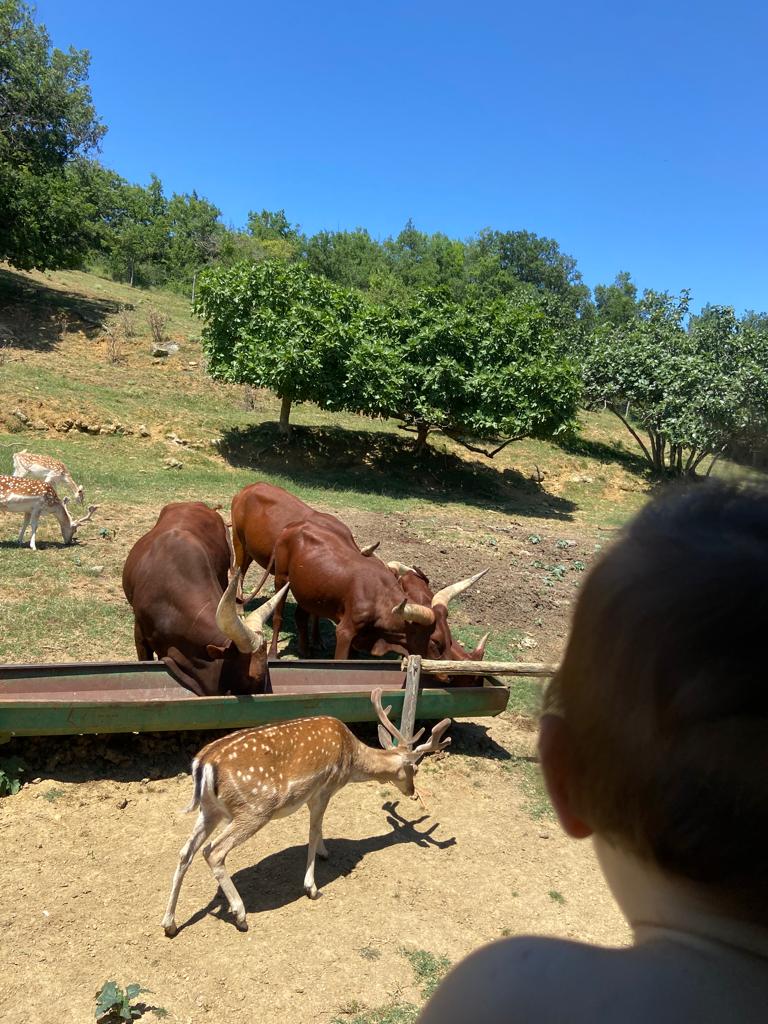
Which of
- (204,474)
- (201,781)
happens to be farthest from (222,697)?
(204,474)

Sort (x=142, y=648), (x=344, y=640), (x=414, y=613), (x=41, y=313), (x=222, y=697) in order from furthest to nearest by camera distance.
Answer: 1. (x=41, y=313)
2. (x=344, y=640)
3. (x=414, y=613)
4. (x=142, y=648)
5. (x=222, y=697)

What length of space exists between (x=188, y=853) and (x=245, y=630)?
1.77 m

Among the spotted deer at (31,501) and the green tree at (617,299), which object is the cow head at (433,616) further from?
the green tree at (617,299)

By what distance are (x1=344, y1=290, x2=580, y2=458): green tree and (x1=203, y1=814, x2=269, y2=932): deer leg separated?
1556cm

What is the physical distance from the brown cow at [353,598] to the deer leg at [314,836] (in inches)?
97.8

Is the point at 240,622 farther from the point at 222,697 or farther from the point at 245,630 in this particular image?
the point at 222,697

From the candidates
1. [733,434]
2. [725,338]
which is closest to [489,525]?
[733,434]

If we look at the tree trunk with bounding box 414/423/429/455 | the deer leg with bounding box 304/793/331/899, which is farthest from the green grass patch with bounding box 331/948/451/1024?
the tree trunk with bounding box 414/423/429/455

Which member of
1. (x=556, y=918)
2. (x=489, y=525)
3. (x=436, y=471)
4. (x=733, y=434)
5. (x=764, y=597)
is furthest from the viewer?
(x=436, y=471)

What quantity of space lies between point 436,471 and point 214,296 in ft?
27.2

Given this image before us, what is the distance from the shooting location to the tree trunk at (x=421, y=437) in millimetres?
22242

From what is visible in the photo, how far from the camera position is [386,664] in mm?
7789

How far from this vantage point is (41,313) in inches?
1053

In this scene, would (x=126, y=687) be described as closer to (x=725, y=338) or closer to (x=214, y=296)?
(x=214, y=296)
